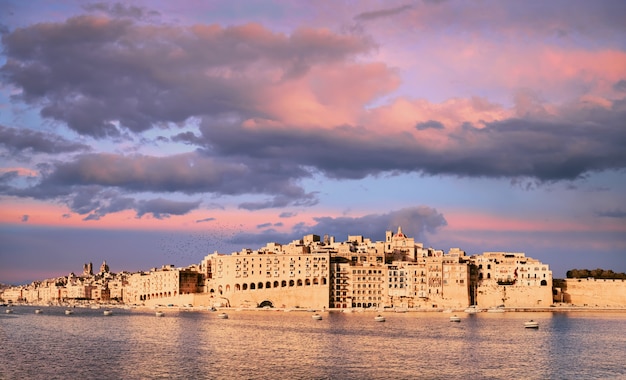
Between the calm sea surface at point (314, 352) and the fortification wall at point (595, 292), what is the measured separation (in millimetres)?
47788

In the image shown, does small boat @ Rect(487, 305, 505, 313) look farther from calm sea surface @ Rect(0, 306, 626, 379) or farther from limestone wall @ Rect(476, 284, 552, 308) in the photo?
calm sea surface @ Rect(0, 306, 626, 379)

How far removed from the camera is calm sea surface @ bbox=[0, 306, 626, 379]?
42062 mm

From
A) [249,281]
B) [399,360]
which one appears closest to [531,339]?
[399,360]

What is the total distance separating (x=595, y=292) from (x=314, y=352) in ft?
281

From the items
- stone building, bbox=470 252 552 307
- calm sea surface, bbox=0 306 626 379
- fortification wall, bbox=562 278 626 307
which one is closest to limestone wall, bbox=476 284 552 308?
stone building, bbox=470 252 552 307

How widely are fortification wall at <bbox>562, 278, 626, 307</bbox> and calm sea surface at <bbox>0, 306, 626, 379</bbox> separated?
4779 cm

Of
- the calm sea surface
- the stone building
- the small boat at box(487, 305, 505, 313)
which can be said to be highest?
the stone building

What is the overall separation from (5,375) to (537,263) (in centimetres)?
10034

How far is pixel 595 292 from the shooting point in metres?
125

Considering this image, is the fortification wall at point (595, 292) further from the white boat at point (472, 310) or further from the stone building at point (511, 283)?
the white boat at point (472, 310)

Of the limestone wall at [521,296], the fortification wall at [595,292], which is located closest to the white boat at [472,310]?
the limestone wall at [521,296]

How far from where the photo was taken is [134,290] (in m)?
177

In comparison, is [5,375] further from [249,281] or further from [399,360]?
[249,281]

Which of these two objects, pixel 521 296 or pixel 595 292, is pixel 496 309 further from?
pixel 595 292
